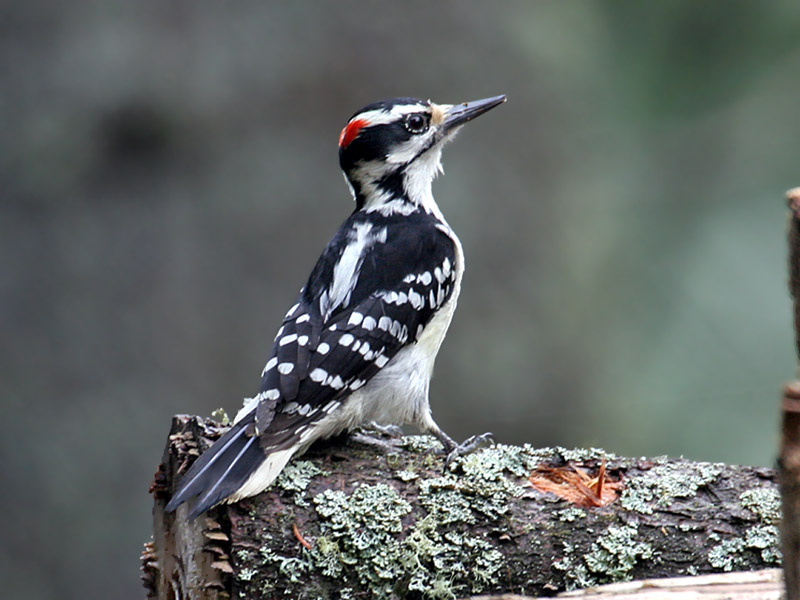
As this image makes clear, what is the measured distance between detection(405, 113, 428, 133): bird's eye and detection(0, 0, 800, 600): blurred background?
1.80m

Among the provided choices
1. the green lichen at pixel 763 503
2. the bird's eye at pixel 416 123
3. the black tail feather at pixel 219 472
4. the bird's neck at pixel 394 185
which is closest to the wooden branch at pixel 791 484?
the green lichen at pixel 763 503

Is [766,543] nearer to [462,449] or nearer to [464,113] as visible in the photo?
[462,449]

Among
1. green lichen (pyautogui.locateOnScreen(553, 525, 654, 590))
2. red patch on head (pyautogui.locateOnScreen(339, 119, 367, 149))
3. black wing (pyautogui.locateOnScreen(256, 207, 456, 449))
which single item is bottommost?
green lichen (pyautogui.locateOnScreen(553, 525, 654, 590))

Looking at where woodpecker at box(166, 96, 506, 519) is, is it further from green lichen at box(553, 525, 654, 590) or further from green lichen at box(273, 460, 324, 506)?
green lichen at box(553, 525, 654, 590)

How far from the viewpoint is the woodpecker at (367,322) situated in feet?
7.83

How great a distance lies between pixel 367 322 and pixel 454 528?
2.48 feet

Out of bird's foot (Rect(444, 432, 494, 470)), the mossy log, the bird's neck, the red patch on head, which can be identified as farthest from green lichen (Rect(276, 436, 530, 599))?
the red patch on head

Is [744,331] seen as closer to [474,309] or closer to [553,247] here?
[553,247]

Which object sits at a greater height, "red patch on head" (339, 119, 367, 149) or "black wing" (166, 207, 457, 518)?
"red patch on head" (339, 119, 367, 149)

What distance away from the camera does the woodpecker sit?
7.83 feet

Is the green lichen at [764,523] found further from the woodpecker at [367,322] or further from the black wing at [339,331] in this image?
the black wing at [339,331]

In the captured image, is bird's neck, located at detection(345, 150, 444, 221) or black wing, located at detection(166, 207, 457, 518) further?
bird's neck, located at detection(345, 150, 444, 221)

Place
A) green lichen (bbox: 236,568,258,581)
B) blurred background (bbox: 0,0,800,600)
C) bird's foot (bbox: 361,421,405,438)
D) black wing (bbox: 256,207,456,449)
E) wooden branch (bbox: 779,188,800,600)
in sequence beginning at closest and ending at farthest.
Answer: wooden branch (bbox: 779,188,800,600) < green lichen (bbox: 236,568,258,581) < black wing (bbox: 256,207,456,449) < bird's foot (bbox: 361,421,405,438) < blurred background (bbox: 0,0,800,600)

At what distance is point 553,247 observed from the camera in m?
6.15
